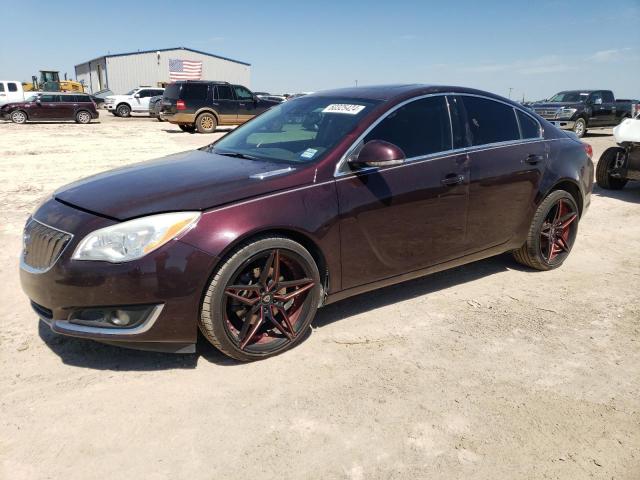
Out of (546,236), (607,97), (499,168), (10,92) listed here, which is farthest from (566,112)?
(10,92)

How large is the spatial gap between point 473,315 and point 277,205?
5.87 ft

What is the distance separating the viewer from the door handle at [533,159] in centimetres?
428

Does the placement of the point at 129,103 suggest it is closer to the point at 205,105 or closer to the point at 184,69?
the point at 205,105

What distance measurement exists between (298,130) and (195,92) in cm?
1638

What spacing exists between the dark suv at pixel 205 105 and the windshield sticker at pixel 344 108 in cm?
1548

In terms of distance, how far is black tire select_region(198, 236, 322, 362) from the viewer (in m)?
2.82

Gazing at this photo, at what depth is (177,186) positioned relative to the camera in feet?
9.85

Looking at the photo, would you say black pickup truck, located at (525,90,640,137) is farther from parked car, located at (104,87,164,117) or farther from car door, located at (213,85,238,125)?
parked car, located at (104,87,164,117)

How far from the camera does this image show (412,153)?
3.61 m

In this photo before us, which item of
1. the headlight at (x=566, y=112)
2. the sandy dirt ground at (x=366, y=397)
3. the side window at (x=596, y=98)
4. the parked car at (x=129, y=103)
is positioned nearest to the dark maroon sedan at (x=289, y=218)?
the sandy dirt ground at (x=366, y=397)

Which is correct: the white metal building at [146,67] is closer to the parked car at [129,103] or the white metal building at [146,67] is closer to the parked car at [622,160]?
the parked car at [129,103]

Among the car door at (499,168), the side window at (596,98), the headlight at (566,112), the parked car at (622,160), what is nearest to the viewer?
the car door at (499,168)

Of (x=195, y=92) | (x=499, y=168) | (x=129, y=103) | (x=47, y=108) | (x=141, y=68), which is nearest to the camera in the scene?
(x=499, y=168)

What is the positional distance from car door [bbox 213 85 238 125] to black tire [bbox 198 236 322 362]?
57.1ft
